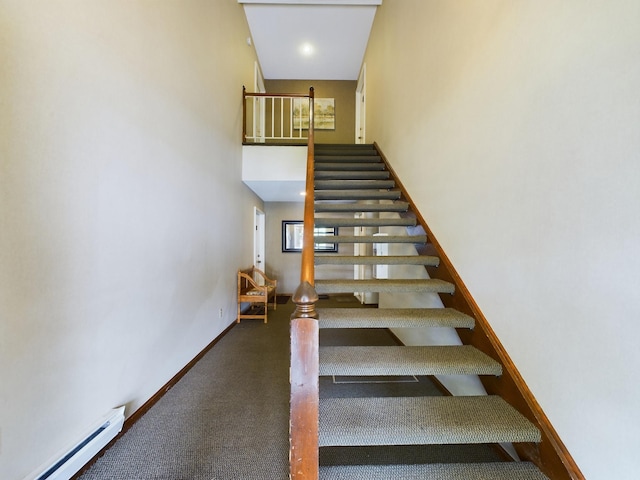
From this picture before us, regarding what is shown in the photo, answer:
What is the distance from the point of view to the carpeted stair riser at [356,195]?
327cm

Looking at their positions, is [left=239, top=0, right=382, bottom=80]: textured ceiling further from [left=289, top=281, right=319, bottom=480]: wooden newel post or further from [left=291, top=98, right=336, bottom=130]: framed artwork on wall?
[left=289, top=281, right=319, bottom=480]: wooden newel post

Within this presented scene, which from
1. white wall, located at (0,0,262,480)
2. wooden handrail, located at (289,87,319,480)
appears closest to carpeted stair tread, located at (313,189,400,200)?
white wall, located at (0,0,262,480)

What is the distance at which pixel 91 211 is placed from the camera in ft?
Result: 4.71

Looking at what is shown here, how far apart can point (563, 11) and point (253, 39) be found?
17.6ft

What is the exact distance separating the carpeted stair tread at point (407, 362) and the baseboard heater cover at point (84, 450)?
3.83ft

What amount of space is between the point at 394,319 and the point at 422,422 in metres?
0.61

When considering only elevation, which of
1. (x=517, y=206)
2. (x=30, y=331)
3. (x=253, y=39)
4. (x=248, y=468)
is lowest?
(x=248, y=468)

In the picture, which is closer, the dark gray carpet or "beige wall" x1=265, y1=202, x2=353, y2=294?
the dark gray carpet

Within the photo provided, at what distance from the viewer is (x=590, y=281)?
1.05 meters

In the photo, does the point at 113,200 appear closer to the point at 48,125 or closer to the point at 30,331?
the point at 48,125

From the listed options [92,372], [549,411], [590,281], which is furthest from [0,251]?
[549,411]

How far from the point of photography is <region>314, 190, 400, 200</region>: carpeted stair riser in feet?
10.7

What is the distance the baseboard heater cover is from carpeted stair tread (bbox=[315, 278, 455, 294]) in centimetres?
139

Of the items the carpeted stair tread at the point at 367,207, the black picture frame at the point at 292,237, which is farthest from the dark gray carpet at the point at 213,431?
the black picture frame at the point at 292,237
